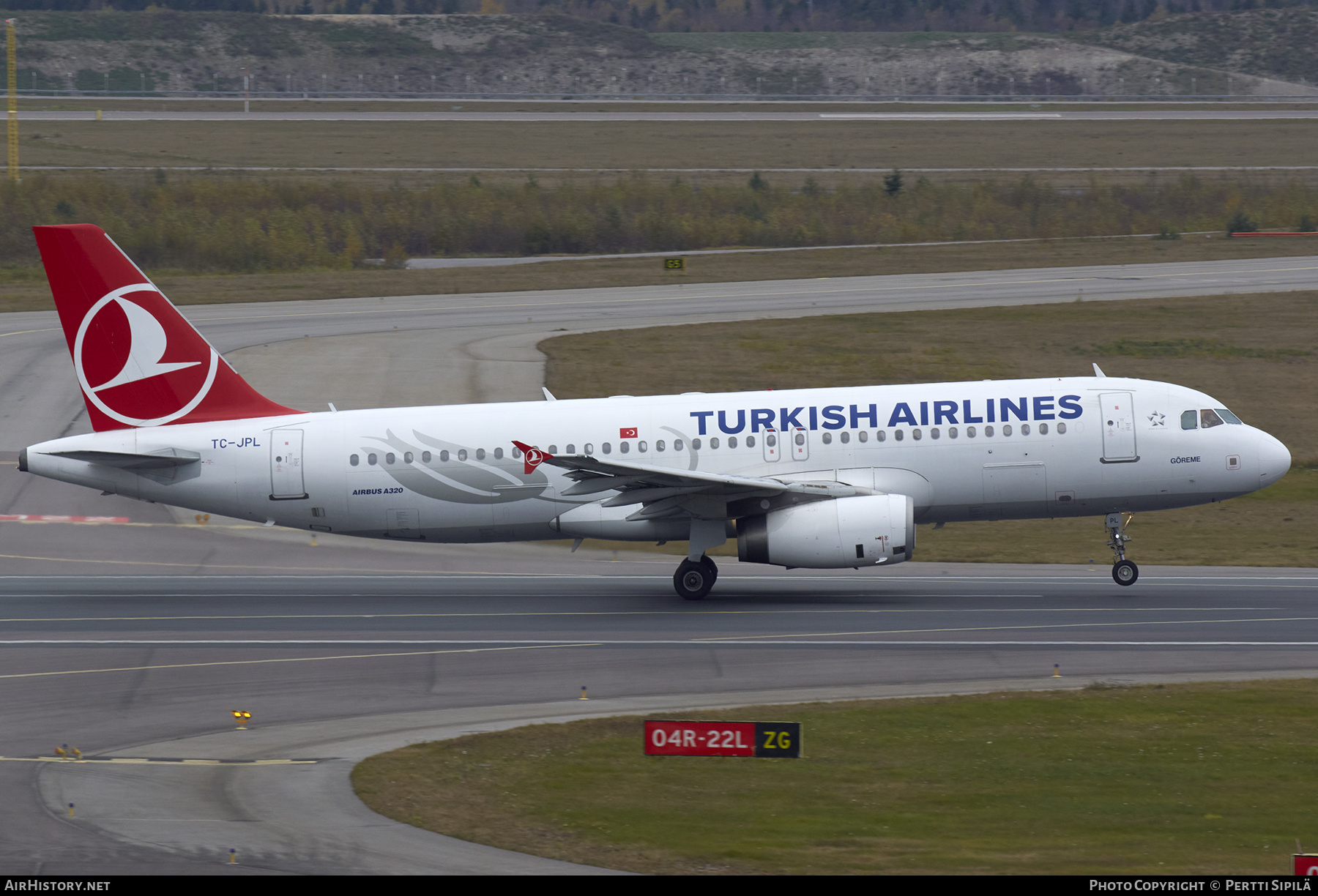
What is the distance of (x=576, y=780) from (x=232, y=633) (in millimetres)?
12189

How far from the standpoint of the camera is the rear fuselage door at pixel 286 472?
31734mm

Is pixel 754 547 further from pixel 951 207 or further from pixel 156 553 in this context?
pixel 951 207

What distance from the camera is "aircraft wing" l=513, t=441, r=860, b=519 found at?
1164 inches

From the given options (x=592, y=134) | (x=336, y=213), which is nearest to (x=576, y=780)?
(x=336, y=213)

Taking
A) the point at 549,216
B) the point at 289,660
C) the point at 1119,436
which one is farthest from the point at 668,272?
the point at 289,660

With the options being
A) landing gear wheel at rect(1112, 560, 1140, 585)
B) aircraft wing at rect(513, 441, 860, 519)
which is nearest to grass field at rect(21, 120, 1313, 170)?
aircraft wing at rect(513, 441, 860, 519)

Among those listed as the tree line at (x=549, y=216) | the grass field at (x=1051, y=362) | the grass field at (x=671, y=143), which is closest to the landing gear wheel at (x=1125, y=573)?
the grass field at (x=1051, y=362)

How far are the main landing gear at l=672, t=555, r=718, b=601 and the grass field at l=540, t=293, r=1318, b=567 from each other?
603 cm

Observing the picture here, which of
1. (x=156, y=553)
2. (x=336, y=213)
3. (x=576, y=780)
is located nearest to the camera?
(x=576, y=780)

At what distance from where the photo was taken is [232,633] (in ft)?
96.5

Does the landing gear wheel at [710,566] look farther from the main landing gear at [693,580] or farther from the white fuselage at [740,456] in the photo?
the white fuselage at [740,456]

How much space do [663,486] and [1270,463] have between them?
12937 mm

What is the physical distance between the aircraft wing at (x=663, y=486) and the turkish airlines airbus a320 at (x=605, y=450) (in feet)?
0.48

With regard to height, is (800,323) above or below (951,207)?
below
